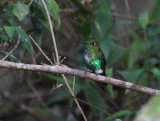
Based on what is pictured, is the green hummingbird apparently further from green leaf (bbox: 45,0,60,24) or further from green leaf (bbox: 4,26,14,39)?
green leaf (bbox: 4,26,14,39)

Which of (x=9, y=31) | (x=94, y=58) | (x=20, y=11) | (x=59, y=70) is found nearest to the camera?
(x=59, y=70)

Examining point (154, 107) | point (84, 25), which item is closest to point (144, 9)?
point (84, 25)

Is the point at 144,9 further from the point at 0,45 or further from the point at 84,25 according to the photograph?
the point at 0,45

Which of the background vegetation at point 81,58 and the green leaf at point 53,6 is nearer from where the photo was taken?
the green leaf at point 53,6

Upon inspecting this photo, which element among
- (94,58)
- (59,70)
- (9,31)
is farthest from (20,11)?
(94,58)

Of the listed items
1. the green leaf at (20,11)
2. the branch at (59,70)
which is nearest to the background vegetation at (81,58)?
the green leaf at (20,11)

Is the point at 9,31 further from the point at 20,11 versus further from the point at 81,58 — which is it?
the point at 81,58

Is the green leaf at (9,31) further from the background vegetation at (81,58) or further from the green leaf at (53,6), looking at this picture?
the green leaf at (53,6)

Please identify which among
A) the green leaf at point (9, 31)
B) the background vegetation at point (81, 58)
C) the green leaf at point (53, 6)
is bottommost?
the background vegetation at point (81, 58)

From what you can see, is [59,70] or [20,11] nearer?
[59,70]
